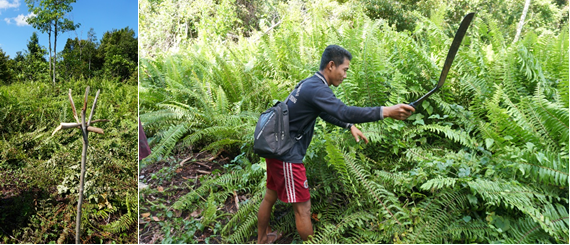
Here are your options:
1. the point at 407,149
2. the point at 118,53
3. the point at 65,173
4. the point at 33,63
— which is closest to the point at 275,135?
the point at 407,149

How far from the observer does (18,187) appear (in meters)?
3.00

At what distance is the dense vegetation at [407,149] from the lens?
2.10 metres

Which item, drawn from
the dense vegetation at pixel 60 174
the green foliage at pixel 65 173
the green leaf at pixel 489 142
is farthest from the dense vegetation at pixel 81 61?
the green leaf at pixel 489 142

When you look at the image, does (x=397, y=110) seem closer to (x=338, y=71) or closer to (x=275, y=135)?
(x=338, y=71)

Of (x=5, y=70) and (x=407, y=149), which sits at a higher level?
(x=5, y=70)

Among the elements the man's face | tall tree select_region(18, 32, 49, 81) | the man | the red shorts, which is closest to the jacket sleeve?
the man

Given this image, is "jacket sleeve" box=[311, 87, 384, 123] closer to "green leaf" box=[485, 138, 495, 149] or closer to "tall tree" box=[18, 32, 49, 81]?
"green leaf" box=[485, 138, 495, 149]

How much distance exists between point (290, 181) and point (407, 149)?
39.8 inches

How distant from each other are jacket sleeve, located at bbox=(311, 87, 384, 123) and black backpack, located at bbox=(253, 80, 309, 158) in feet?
0.69

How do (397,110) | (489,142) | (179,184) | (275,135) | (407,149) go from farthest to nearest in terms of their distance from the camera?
(179,184) < (407,149) < (489,142) < (275,135) < (397,110)

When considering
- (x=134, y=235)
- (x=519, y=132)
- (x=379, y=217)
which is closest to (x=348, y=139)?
(x=379, y=217)

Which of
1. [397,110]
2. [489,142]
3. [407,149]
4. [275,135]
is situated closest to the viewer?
[397,110]

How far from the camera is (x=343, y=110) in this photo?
6.12ft

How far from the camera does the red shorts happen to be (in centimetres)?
202
